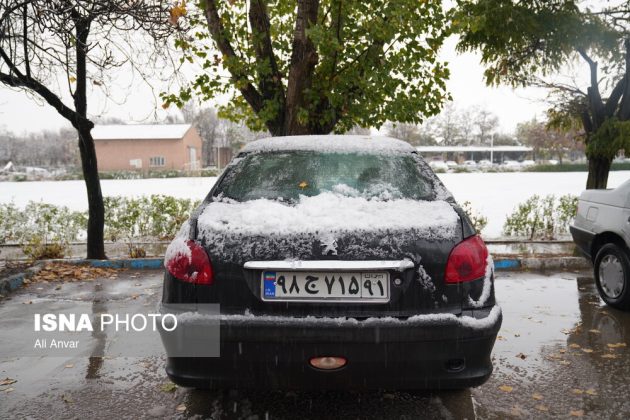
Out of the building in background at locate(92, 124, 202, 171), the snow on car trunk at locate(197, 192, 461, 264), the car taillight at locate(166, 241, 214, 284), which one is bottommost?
the car taillight at locate(166, 241, 214, 284)

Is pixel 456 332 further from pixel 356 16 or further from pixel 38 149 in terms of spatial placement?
pixel 38 149

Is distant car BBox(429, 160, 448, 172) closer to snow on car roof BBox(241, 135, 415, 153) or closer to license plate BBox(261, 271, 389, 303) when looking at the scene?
snow on car roof BBox(241, 135, 415, 153)

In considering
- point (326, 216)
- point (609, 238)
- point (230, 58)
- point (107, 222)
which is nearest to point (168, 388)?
point (326, 216)

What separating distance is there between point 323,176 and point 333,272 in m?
0.91

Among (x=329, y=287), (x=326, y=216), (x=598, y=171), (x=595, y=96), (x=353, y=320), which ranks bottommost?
(x=353, y=320)

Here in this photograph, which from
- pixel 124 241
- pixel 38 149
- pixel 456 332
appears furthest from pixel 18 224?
pixel 38 149

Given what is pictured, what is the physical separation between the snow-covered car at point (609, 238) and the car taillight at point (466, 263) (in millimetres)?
3136

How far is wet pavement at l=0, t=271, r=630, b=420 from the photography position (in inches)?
115

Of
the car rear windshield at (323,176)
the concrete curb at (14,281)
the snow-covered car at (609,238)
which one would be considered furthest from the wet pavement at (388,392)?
the concrete curb at (14,281)

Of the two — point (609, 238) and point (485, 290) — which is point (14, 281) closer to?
point (485, 290)

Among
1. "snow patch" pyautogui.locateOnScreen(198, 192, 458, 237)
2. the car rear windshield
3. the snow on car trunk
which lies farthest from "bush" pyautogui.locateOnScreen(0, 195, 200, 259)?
the snow on car trunk

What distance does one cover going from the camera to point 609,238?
5.15 m

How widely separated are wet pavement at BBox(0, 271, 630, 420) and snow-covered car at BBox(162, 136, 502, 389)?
2.30ft

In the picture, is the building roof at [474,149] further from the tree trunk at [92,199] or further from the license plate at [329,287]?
the license plate at [329,287]
